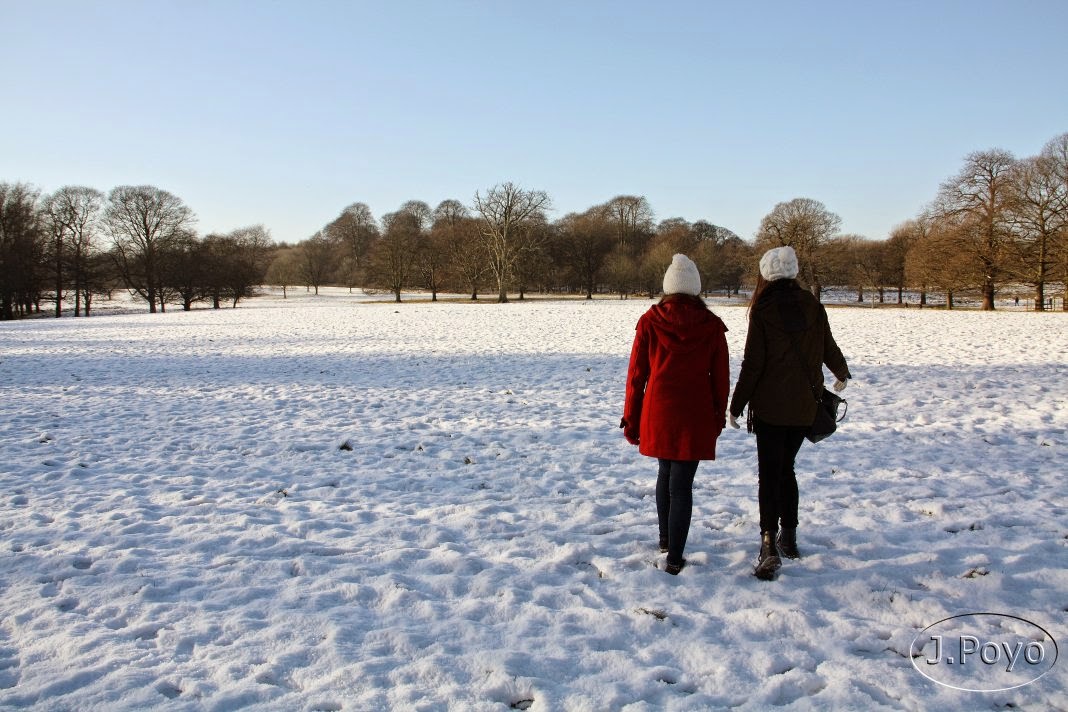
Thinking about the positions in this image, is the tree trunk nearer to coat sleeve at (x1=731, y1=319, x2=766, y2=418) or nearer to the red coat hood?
coat sleeve at (x1=731, y1=319, x2=766, y2=418)

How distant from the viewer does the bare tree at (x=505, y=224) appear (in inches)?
1962

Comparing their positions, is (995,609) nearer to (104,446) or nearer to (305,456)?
(305,456)

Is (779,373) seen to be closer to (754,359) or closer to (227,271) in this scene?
(754,359)

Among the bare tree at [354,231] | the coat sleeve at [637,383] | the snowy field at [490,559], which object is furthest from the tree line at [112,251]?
the coat sleeve at [637,383]

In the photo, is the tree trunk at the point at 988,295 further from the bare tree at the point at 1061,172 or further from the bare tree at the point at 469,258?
the bare tree at the point at 469,258

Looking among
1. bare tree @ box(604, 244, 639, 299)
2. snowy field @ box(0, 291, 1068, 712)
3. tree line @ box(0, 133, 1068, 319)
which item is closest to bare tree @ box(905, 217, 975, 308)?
tree line @ box(0, 133, 1068, 319)

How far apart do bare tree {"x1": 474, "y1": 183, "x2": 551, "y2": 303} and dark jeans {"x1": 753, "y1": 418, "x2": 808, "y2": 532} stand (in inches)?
1781

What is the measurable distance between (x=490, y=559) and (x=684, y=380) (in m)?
1.86

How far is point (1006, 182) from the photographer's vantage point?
3262 centimetres

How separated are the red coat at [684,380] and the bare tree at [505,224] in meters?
45.3

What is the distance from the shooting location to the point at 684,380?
378 cm

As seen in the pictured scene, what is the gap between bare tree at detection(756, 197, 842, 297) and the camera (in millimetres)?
44944

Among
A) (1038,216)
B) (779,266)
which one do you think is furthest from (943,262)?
(779,266)

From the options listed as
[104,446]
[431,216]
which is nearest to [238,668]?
[104,446]
